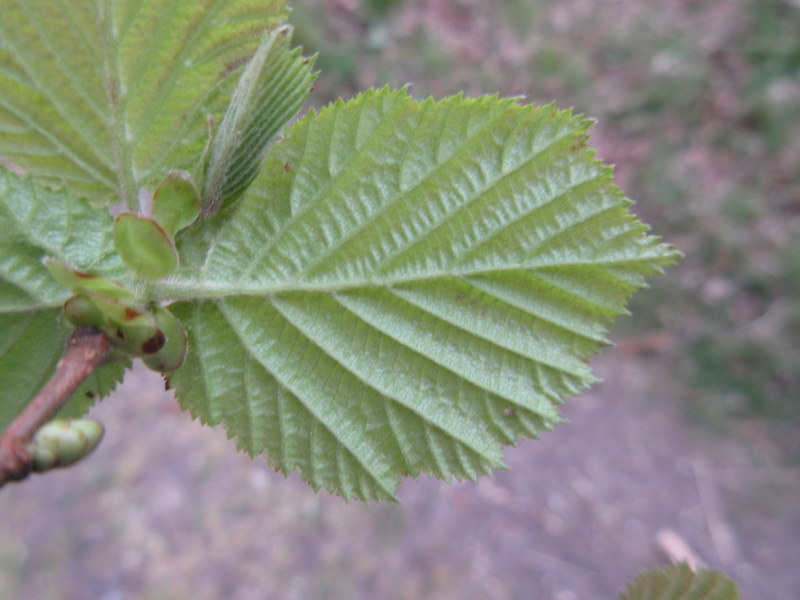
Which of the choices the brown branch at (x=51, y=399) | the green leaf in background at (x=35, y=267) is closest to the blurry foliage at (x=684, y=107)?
the green leaf in background at (x=35, y=267)

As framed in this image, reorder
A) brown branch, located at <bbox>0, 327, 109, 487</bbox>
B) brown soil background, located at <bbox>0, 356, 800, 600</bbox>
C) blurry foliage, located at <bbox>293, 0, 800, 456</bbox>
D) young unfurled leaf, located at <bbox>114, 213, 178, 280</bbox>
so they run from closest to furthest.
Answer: brown branch, located at <bbox>0, 327, 109, 487</bbox>, young unfurled leaf, located at <bbox>114, 213, 178, 280</bbox>, brown soil background, located at <bbox>0, 356, 800, 600</bbox>, blurry foliage, located at <bbox>293, 0, 800, 456</bbox>

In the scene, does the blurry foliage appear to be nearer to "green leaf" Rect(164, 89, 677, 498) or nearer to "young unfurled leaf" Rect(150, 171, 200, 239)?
"green leaf" Rect(164, 89, 677, 498)

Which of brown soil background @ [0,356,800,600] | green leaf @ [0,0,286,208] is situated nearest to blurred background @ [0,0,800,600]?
brown soil background @ [0,356,800,600]

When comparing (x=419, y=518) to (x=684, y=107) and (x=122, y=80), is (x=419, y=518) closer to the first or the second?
(x=122, y=80)

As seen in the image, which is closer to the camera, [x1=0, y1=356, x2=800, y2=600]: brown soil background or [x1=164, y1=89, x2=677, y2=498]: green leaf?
[x1=164, y1=89, x2=677, y2=498]: green leaf

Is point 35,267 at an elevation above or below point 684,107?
below

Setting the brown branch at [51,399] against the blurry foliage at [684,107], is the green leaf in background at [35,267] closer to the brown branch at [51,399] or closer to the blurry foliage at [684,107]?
the brown branch at [51,399]

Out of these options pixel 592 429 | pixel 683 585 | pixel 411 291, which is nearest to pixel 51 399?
pixel 411 291
